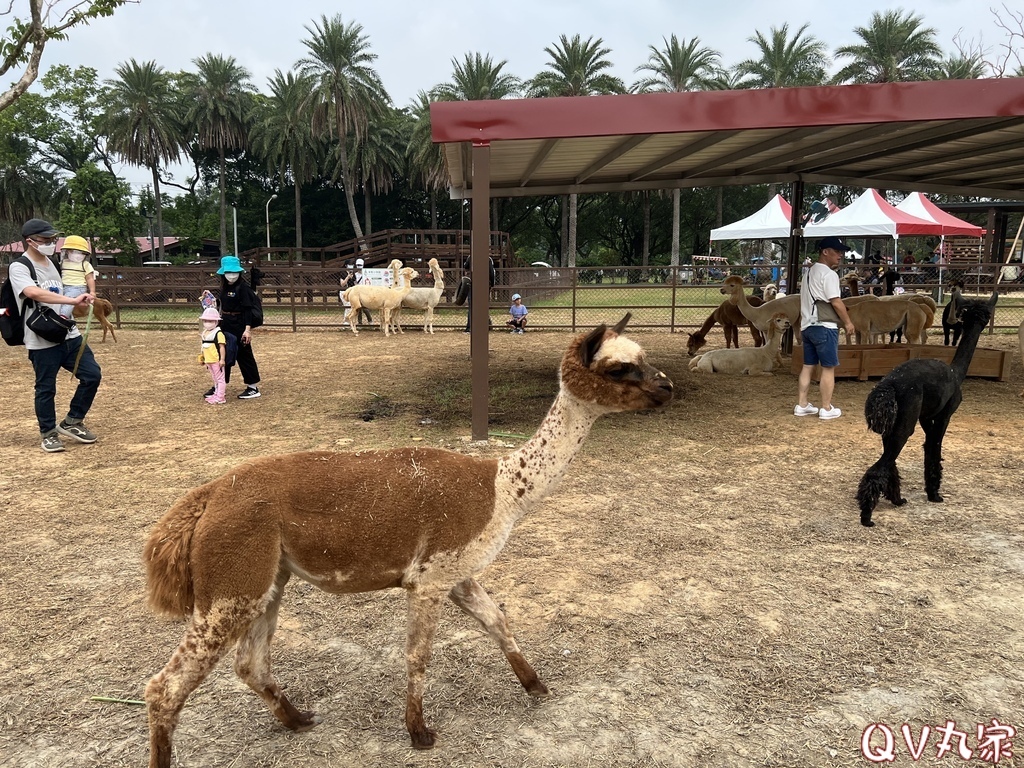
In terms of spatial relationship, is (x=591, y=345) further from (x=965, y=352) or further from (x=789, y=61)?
(x=789, y=61)

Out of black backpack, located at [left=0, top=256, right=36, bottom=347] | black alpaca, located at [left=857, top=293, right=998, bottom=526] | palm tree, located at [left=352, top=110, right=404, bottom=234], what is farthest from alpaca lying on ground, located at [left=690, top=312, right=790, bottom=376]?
palm tree, located at [left=352, top=110, right=404, bottom=234]

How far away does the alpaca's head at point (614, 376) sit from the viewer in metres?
2.56

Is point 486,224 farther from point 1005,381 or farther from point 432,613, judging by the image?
point 1005,381

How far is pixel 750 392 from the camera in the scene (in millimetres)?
9211

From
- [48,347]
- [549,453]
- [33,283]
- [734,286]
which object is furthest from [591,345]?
[734,286]

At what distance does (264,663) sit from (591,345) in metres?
1.74

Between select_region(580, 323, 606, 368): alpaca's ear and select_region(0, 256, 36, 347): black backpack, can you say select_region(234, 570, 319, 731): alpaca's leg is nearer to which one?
select_region(580, 323, 606, 368): alpaca's ear

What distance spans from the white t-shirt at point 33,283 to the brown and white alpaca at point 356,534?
186 inches

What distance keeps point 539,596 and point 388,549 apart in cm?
151

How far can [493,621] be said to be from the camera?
2.71m

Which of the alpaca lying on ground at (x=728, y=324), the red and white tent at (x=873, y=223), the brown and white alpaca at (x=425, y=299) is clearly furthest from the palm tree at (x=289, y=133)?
the alpaca lying on ground at (x=728, y=324)

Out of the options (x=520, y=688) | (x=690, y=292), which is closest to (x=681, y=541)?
(x=520, y=688)

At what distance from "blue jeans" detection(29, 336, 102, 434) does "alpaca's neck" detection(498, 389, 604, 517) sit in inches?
211

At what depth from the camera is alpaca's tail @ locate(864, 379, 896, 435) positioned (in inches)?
179
